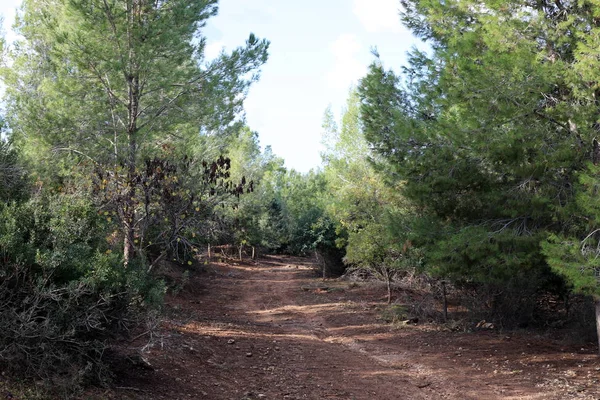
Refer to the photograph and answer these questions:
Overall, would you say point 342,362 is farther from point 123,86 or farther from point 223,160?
point 123,86

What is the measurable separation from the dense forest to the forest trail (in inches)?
43.7

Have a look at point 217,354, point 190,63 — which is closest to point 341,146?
point 190,63

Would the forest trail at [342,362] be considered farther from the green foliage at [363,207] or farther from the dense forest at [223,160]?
the green foliage at [363,207]

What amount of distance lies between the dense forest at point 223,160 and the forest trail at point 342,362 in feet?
3.64

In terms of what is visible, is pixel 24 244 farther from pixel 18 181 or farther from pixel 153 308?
pixel 18 181

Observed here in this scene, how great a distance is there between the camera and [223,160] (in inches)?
348

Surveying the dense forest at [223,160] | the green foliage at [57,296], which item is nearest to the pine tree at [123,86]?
the dense forest at [223,160]

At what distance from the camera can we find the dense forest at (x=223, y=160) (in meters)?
5.37

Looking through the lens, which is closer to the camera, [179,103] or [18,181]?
[18,181]

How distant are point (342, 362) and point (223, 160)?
13.5ft

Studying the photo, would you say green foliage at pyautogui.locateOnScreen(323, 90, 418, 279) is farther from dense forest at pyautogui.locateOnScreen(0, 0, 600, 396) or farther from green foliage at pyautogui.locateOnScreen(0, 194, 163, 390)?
green foliage at pyautogui.locateOnScreen(0, 194, 163, 390)

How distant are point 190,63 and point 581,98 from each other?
8.01 m

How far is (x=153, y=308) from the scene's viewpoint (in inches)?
247

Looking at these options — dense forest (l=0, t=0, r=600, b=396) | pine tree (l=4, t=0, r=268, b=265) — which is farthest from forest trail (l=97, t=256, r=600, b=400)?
pine tree (l=4, t=0, r=268, b=265)
